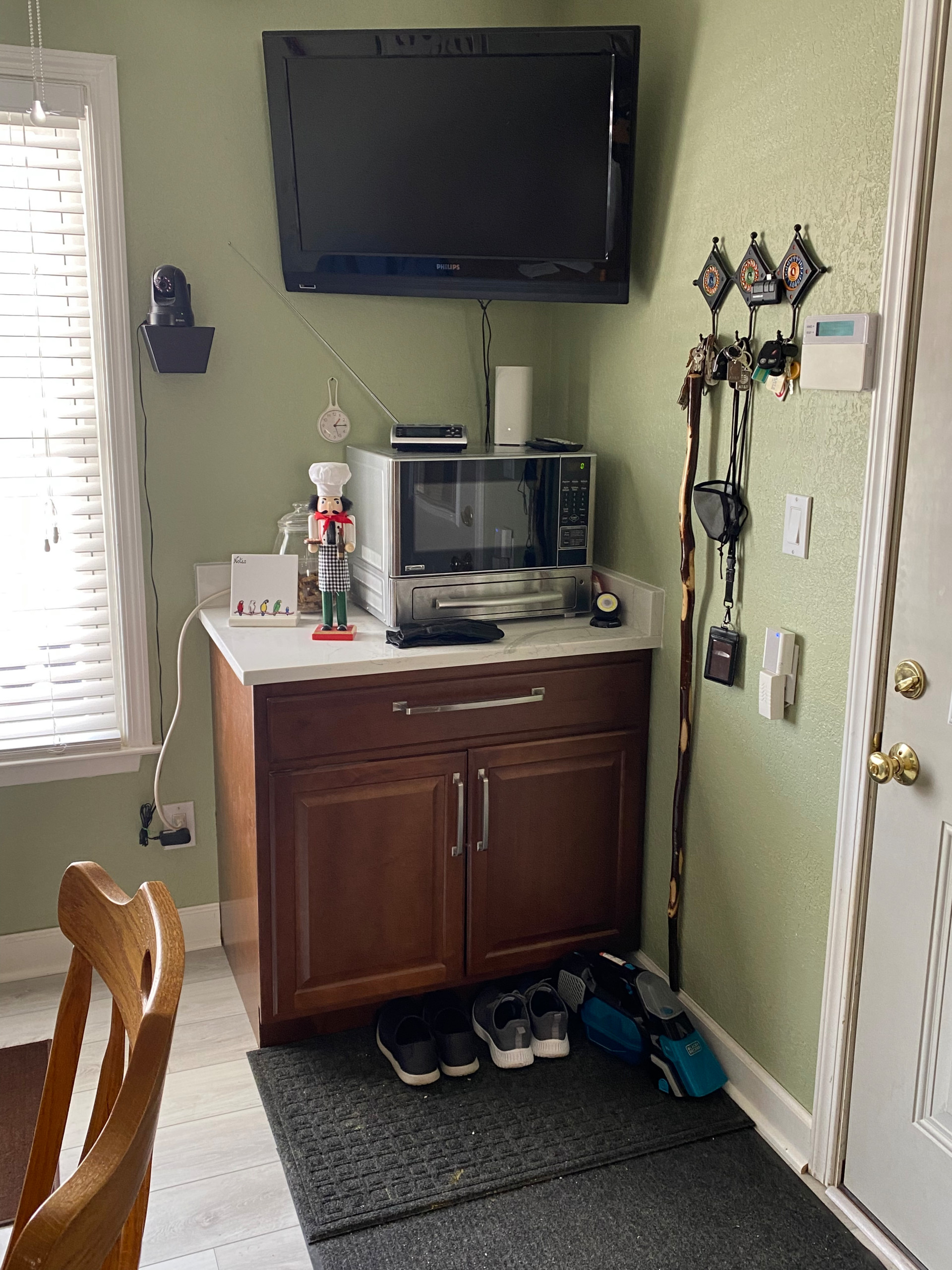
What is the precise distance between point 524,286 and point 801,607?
1.09 m

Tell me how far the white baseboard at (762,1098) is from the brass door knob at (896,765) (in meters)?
0.74

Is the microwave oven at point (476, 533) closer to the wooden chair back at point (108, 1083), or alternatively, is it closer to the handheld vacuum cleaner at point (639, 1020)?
the handheld vacuum cleaner at point (639, 1020)

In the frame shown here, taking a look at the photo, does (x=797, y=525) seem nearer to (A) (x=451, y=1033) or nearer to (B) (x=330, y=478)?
(B) (x=330, y=478)

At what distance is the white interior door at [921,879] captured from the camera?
1.68m

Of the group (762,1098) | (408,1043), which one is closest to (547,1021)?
(408,1043)

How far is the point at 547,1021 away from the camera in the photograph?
2455 millimetres

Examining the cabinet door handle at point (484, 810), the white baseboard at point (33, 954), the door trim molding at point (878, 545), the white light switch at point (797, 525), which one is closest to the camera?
the door trim molding at point (878, 545)

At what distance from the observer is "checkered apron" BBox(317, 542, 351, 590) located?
2.48 m

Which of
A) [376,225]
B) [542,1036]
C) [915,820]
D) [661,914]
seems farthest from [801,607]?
[376,225]

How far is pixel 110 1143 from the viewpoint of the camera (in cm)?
77

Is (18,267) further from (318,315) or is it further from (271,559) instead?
(271,559)

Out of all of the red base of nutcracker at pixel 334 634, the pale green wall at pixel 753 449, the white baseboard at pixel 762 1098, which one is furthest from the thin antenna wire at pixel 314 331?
the white baseboard at pixel 762 1098

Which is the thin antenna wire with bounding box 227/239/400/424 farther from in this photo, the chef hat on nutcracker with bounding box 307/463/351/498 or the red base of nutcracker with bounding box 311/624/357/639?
the red base of nutcracker with bounding box 311/624/357/639

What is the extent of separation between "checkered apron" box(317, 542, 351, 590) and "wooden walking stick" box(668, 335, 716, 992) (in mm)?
764
